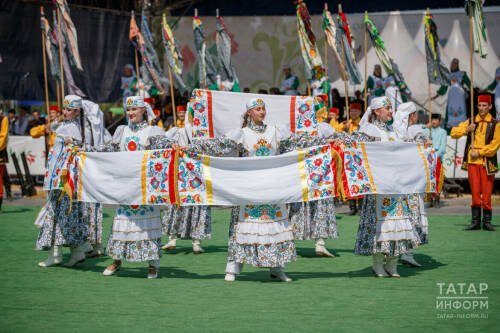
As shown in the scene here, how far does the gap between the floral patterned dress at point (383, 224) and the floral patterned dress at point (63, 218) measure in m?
3.02

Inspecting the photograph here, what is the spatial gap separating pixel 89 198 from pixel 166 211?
7.15 ft

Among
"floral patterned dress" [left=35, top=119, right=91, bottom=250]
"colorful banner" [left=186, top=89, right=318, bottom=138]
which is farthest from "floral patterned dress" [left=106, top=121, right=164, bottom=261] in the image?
"floral patterned dress" [left=35, top=119, right=91, bottom=250]

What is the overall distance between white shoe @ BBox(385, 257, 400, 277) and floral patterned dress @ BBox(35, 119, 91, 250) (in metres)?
3.33

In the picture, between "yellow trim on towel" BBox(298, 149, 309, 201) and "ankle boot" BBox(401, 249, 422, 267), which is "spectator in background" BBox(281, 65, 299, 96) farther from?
"yellow trim on towel" BBox(298, 149, 309, 201)

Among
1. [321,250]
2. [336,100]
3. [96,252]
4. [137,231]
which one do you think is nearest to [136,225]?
[137,231]

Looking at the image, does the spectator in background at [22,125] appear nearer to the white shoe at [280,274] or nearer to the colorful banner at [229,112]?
the colorful banner at [229,112]

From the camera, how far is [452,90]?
56.7 feet

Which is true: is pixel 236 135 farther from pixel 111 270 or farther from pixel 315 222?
pixel 315 222

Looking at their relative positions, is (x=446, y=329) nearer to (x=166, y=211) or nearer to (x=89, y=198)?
(x=89, y=198)

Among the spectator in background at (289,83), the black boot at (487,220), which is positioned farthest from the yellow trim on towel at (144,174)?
the spectator in background at (289,83)

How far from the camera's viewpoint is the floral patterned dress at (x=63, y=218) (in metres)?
7.80

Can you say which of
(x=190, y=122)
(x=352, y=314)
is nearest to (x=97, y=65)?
(x=190, y=122)

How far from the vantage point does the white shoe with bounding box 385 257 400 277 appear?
7.15 m

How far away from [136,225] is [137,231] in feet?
0.21
